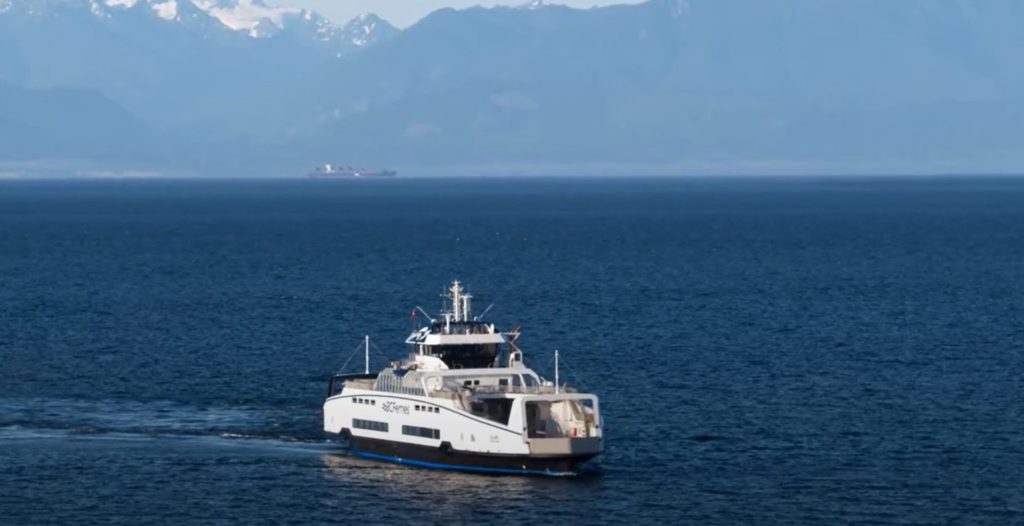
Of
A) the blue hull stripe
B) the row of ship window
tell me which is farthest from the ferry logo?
the blue hull stripe

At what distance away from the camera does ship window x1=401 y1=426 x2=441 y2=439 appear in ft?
238

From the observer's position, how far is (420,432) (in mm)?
73188

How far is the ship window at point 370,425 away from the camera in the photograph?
74.7 m

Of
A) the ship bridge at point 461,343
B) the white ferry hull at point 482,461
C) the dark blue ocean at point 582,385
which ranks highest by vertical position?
the ship bridge at point 461,343

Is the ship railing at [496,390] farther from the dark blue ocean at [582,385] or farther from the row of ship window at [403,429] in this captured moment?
the dark blue ocean at [582,385]

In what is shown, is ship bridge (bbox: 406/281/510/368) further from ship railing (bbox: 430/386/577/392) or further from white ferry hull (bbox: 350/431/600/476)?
white ferry hull (bbox: 350/431/600/476)

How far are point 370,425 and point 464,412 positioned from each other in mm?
5030

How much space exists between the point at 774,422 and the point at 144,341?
40962 millimetres

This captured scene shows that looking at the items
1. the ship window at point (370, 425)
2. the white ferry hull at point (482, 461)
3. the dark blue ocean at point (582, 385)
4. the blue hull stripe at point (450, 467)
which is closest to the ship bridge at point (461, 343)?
the ship window at point (370, 425)

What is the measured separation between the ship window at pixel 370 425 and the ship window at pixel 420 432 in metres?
1.08

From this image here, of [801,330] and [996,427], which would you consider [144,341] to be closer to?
[801,330]

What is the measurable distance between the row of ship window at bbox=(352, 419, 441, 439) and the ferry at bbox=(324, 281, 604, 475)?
3 centimetres

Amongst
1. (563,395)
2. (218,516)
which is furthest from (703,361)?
(218,516)

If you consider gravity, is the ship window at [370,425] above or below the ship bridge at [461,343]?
below
